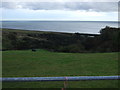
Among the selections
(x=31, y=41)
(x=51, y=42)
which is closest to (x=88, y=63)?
(x=51, y=42)

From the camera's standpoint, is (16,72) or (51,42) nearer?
(16,72)

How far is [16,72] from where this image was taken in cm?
492

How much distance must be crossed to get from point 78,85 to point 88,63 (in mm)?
1850

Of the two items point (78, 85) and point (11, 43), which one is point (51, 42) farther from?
point (78, 85)

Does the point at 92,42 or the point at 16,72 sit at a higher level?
the point at 92,42

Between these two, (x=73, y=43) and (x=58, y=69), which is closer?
(x=58, y=69)

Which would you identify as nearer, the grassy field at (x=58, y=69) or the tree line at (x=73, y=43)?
the grassy field at (x=58, y=69)

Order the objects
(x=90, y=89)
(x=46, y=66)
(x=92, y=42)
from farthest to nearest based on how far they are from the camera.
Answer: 1. (x=92, y=42)
2. (x=46, y=66)
3. (x=90, y=89)

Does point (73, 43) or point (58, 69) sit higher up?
point (73, 43)

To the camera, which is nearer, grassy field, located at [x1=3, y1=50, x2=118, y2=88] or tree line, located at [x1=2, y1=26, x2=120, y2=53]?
grassy field, located at [x1=3, y1=50, x2=118, y2=88]

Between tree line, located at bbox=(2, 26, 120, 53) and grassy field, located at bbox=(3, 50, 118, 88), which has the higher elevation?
tree line, located at bbox=(2, 26, 120, 53)

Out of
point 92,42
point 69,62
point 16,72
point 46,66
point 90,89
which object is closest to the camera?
point 90,89

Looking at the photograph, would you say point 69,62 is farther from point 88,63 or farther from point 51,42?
point 51,42

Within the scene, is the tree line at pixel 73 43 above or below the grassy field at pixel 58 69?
above
